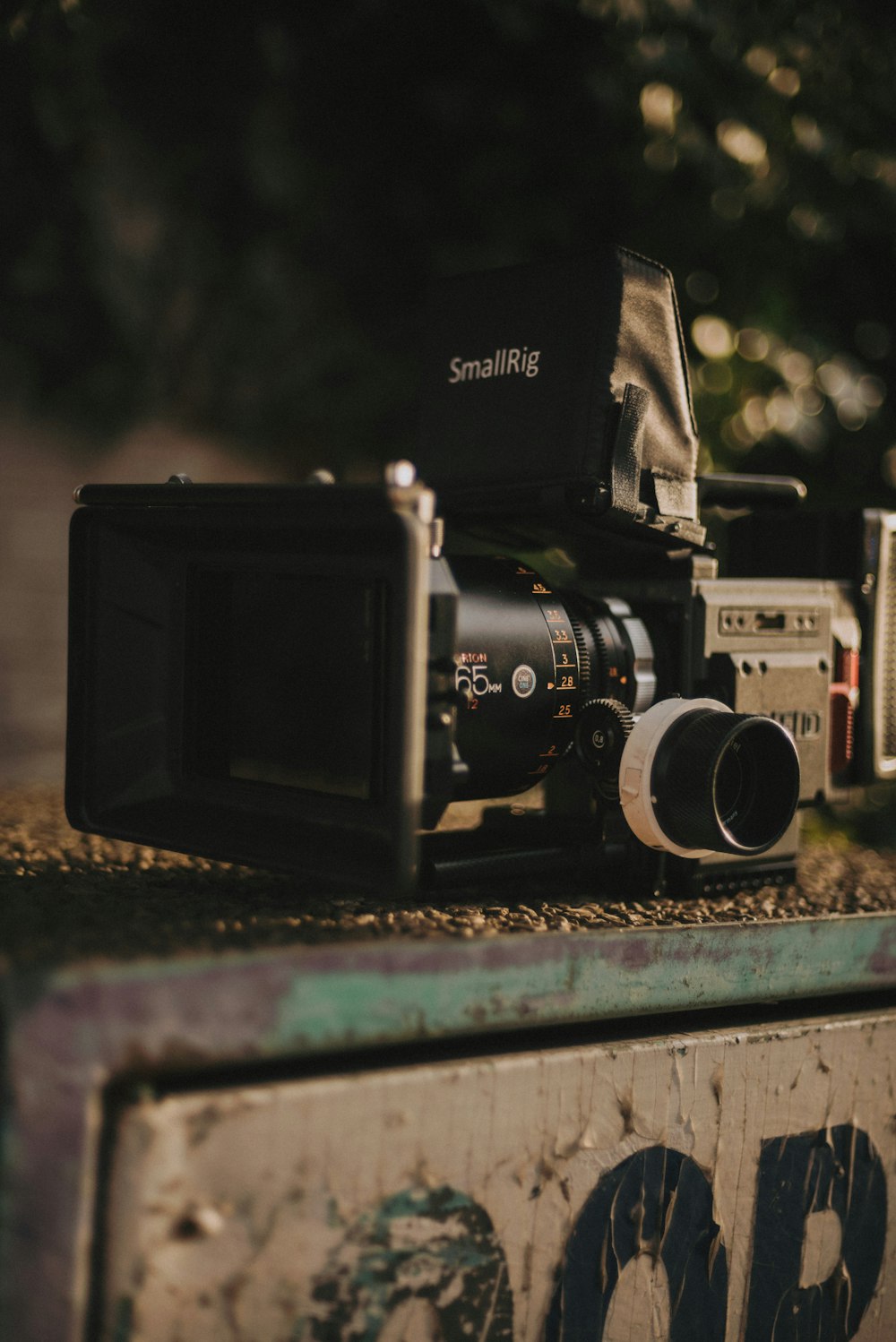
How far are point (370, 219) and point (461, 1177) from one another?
5.91 ft

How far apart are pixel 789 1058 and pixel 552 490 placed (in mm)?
417

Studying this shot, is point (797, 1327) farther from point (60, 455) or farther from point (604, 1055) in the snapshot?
point (60, 455)

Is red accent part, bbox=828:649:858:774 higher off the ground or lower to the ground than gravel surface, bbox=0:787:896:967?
higher

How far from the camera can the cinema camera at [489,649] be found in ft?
2.07

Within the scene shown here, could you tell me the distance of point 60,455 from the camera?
189 cm

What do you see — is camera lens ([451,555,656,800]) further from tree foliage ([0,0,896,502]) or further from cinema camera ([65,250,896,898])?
tree foliage ([0,0,896,502])

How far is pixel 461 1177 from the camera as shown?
1.95 ft

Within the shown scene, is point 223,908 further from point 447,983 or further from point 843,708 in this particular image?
point 843,708

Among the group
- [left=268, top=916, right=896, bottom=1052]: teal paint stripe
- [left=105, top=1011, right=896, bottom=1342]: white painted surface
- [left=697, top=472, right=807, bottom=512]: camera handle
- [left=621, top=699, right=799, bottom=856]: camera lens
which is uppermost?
[left=697, top=472, right=807, bottom=512]: camera handle

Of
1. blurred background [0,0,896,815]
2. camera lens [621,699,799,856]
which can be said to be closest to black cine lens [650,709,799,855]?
camera lens [621,699,799,856]

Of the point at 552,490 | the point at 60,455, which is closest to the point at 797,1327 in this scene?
the point at 552,490

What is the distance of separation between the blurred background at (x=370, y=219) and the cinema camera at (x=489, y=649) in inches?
41.2

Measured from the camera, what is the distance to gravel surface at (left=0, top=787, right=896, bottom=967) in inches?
21.5

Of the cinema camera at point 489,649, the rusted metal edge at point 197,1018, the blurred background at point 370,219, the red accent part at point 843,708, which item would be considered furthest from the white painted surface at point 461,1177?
the blurred background at point 370,219
